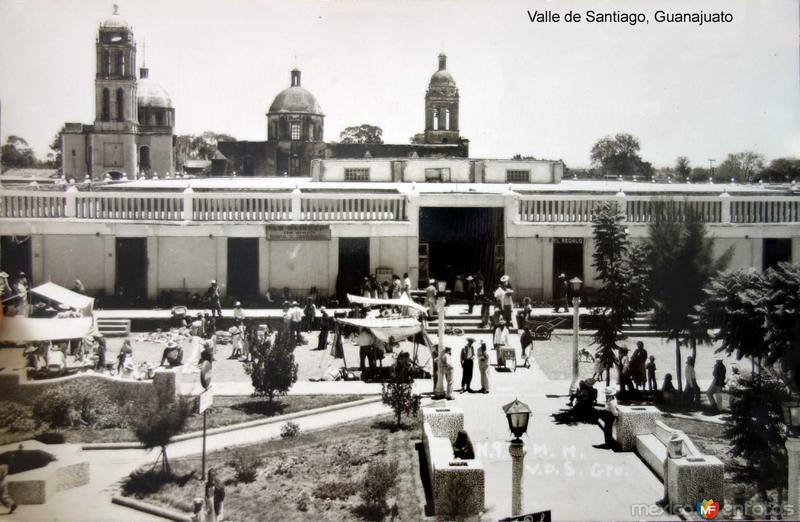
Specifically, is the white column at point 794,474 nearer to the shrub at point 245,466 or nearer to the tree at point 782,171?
the tree at point 782,171

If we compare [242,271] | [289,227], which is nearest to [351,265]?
[289,227]

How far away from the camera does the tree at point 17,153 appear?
9.78 metres

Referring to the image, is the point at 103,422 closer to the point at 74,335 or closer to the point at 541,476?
the point at 74,335

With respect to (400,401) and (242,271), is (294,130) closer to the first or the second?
(242,271)

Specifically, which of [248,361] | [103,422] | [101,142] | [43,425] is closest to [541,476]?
[248,361]

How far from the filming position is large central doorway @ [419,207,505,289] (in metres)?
10.5

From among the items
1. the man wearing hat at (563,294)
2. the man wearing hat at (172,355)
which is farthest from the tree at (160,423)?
the man wearing hat at (563,294)

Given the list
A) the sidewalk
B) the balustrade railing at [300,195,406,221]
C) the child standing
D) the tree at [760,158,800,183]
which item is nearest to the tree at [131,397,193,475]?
the sidewalk

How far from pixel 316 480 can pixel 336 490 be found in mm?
229

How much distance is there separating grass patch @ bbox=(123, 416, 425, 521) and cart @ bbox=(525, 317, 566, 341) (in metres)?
2.06

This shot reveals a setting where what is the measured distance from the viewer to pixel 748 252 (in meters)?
10.4

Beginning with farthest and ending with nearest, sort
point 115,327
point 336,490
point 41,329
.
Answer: point 115,327, point 41,329, point 336,490

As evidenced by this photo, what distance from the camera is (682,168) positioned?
11.1 metres

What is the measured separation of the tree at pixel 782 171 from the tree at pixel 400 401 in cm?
528
